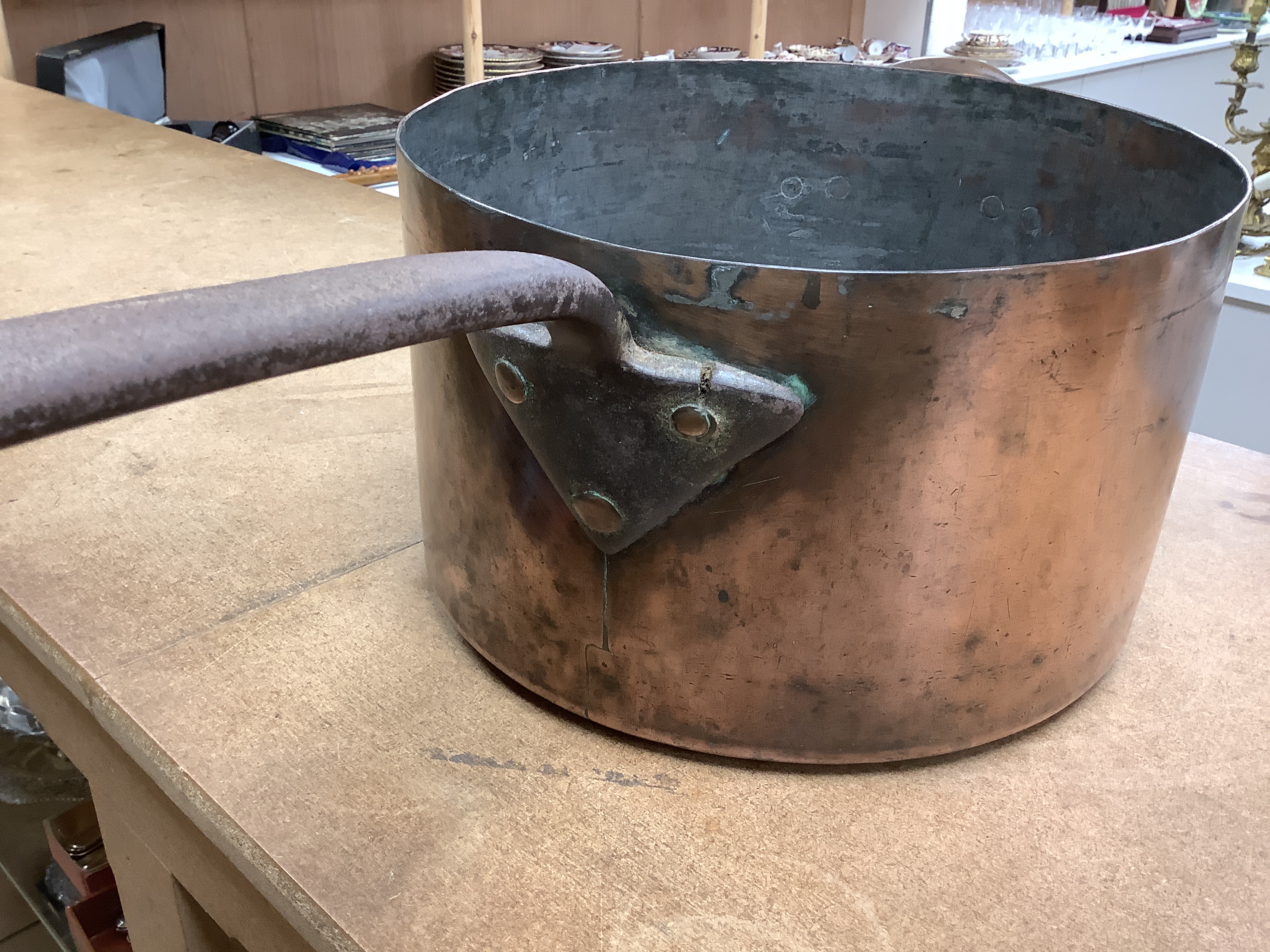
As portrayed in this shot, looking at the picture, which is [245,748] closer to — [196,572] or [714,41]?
[196,572]

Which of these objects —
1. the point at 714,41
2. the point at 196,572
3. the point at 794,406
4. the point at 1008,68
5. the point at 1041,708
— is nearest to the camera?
the point at 794,406

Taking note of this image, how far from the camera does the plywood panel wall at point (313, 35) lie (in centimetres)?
211

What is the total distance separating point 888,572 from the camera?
40 centimetres

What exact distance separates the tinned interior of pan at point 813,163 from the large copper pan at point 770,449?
67mm

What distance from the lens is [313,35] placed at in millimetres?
2457

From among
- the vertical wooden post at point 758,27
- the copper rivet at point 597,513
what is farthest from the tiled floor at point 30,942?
the vertical wooden post at point 758,27

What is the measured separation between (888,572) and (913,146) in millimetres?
407

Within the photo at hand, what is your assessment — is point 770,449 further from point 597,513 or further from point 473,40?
point 473,40

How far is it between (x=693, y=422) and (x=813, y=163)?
0.43 meters

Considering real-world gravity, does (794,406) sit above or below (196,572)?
above

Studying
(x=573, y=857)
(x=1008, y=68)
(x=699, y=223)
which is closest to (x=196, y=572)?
(x=573, y=857)

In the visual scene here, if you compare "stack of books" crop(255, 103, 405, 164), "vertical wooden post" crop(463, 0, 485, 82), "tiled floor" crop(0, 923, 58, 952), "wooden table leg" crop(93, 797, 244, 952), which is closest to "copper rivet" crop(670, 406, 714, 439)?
"wooden table leg" crop(93, 797, 244, 952)

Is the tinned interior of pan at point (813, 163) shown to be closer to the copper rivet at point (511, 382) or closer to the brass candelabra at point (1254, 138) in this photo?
the copper rivet at point (511, 382)

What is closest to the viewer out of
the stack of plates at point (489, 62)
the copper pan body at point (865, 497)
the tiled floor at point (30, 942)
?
the copper pan body at point (865, 497)
